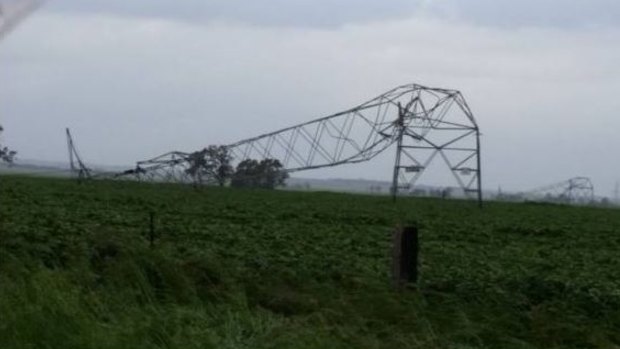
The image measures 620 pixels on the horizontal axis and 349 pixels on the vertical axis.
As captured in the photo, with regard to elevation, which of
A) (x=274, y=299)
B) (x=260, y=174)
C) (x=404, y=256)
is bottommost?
(x=274, y=299)

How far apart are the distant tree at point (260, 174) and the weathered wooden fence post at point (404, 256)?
167 feet

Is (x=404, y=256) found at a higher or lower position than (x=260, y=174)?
lower

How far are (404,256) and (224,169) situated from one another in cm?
5896

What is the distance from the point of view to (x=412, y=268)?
10.6m

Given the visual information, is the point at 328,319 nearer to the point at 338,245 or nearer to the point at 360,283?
the point at 360,283

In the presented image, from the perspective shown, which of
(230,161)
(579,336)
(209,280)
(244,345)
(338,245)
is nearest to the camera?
(244,345)

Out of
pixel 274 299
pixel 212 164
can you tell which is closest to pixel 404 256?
pixel 274 299

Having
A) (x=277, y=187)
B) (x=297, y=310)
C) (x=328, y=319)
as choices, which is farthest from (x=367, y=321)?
(x=277, y=187)

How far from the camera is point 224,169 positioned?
227 feet

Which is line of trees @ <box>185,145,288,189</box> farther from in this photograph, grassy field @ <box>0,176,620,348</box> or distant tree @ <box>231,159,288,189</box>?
grassy field @ <box>0,176,620,348</box>

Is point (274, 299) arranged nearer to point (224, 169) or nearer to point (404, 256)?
point (404, 256)

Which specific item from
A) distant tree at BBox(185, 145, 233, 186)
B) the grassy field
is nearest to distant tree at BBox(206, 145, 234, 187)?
distant tree at BBox(185, 145, 233, 186)

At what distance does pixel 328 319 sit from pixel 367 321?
1.01ft

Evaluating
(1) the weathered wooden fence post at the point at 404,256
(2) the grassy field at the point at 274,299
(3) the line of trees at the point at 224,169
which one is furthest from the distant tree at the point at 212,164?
(1) the weathered wooden fence post at the point at 404,256
